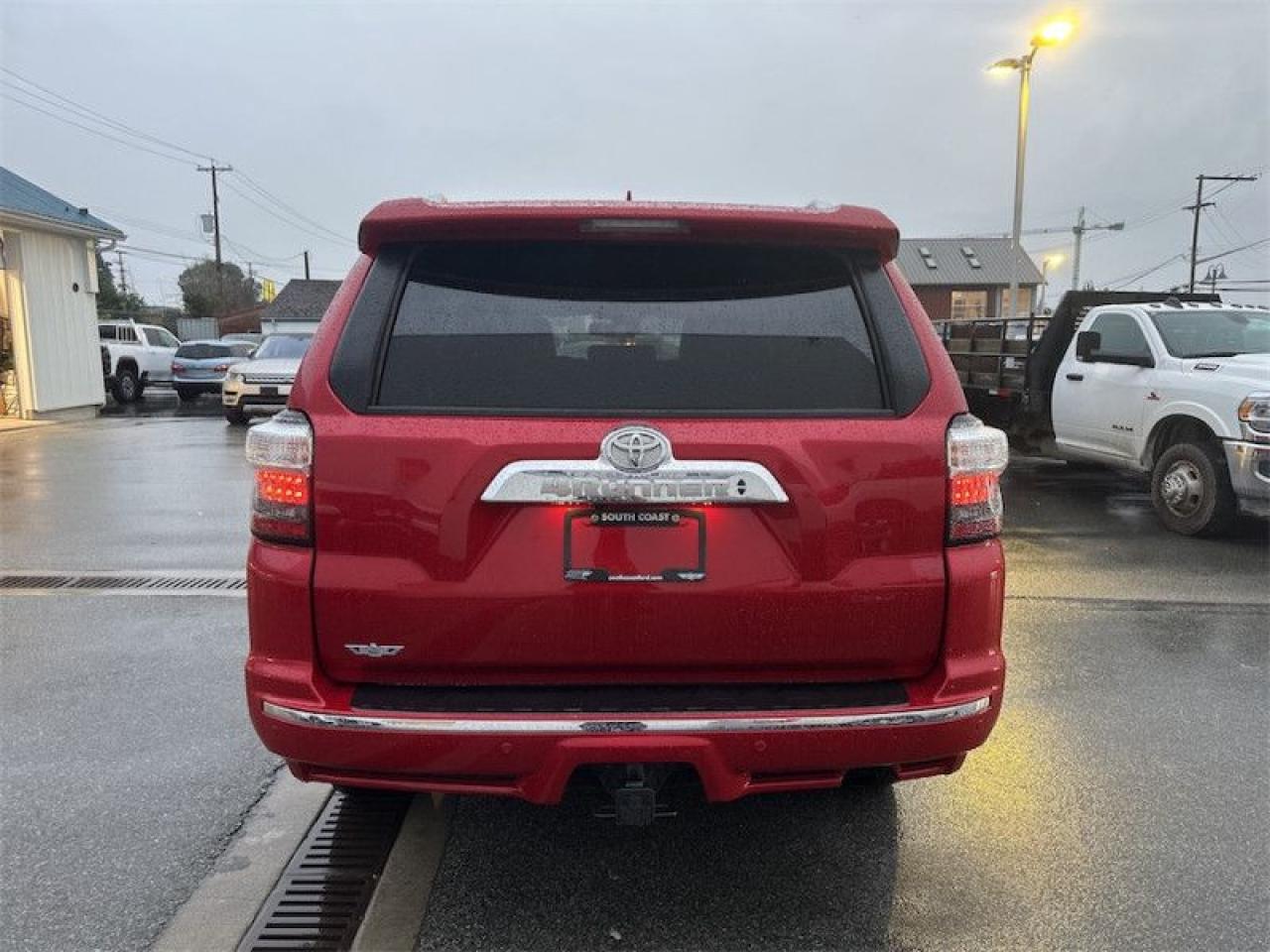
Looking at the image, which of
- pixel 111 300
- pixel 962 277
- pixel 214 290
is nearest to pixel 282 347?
pixel 111 300

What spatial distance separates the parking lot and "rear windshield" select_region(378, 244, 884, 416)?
1.47 meters

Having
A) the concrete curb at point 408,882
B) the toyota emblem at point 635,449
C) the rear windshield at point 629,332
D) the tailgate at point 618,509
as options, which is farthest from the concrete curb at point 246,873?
the toyota emblem at point 635,449

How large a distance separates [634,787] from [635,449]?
0.83 m

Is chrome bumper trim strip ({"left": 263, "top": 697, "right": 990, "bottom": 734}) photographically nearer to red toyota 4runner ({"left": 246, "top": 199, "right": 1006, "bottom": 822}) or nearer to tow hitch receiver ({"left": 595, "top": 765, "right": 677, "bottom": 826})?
red toyota 4runner ({"left": 246, "top": 199, "right": 1006, "bottom": 822})

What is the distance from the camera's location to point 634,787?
2.33m

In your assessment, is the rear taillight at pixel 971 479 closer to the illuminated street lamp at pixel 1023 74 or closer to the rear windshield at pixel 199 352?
the illuminated street lamp at pixel 1023 74

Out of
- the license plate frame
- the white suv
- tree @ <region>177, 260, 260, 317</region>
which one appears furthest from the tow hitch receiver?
tree @ <region>177, 260, 260, 317</region>

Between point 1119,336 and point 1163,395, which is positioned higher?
point 1119,336

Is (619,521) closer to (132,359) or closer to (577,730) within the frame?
(577,730)

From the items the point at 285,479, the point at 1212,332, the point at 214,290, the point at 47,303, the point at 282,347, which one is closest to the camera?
the point at 285,479

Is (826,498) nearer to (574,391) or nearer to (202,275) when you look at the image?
(574,391)

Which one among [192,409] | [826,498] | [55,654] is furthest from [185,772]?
[192,409]

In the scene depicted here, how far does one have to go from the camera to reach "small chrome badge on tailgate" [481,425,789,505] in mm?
2236

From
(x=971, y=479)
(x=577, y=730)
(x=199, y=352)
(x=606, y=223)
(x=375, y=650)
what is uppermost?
(x=606, y=223)
